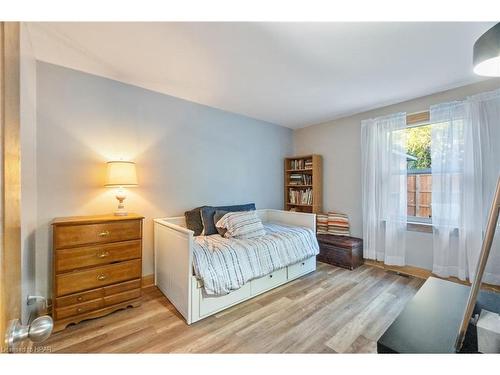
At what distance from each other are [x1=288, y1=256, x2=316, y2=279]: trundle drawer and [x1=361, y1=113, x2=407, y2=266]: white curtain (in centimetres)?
92

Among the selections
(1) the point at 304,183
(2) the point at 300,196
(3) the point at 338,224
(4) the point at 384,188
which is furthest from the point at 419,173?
(2) the point at 300,196

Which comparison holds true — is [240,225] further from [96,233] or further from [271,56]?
[271,56]

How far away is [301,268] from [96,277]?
2.21 m

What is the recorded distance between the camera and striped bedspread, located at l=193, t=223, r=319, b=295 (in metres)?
1.85

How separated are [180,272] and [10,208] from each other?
63.9 inches

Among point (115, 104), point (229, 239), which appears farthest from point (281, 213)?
point (115, 104)

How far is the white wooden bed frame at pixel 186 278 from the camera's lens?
5.93 feet

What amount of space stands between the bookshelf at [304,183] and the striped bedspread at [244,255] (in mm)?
1021

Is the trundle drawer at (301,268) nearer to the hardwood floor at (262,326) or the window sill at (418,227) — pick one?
the hardwood floor at (262,326)

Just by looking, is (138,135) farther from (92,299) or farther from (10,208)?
(10,208)

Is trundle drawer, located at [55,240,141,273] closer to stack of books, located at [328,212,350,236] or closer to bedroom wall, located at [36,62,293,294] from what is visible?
bedroom wall, located at [36,62,293,294]

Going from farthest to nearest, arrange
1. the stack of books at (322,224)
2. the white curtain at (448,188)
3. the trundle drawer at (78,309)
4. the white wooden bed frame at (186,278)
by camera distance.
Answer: the stack of books at (322,224) → the white curtain at (448,188) → the white wooden bed frame at (186,278) → the trundle drawer at (78,309)

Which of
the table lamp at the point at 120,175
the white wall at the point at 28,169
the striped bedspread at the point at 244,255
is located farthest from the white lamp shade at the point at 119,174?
the striped bedspread at the point at 244,255

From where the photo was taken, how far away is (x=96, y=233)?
1.80 metres
